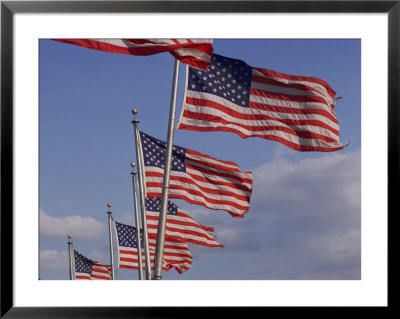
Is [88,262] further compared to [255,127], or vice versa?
[88,262]

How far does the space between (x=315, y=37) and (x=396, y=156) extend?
2.80 ft

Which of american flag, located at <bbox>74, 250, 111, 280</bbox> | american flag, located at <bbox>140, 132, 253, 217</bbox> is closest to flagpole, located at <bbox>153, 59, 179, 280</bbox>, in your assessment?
american flag, located at <bbox>140, 132, 253, 217</bbox>

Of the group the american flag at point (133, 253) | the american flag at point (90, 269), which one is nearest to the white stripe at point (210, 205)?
the american flag at point (133, 253)

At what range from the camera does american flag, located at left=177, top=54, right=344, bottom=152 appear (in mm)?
8008

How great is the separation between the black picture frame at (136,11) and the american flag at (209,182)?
7.08m

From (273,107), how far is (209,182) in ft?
12.3

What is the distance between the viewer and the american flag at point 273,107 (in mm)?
8008

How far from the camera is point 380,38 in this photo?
457 centimetres

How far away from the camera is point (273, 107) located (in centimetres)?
847

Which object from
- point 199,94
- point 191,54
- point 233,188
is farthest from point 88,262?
point 191,54

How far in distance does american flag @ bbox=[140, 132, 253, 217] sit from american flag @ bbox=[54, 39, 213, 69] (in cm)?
521

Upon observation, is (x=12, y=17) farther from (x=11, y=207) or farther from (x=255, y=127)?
(x=255, y=127)

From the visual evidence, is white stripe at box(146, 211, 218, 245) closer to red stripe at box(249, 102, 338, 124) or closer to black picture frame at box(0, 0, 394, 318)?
red stripe at box(249, 102, 338, 124)

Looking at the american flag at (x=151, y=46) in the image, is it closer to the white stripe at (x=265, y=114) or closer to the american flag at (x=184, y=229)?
the white stripe at (x=265, y=114)
